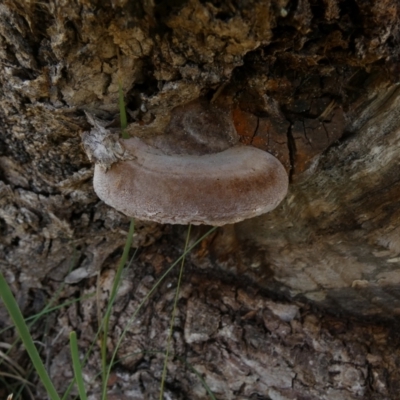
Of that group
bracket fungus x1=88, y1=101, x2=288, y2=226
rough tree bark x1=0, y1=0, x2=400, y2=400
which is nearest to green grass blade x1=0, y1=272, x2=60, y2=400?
bracket fungus x1=88, y1=101, x2=288, y2=226

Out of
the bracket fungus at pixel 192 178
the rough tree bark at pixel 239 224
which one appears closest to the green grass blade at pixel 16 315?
the bracket fungus at pixel 192 178

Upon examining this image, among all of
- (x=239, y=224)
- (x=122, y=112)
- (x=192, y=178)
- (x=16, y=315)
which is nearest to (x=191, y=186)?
(x=192, y=178)

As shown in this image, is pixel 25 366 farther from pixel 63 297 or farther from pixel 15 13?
pixel 15 13

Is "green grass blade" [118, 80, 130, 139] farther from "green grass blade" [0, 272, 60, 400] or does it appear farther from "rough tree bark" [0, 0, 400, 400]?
"green grass blade" [0, 272, 60, 400]

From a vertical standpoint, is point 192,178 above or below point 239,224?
below

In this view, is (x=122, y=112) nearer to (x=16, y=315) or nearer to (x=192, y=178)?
(x=192, y=178)
